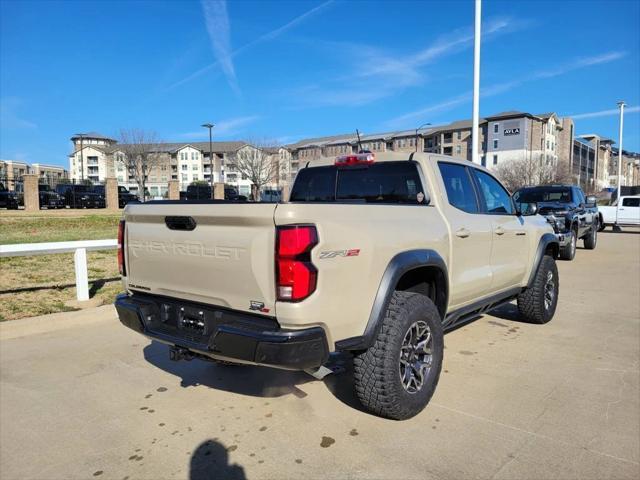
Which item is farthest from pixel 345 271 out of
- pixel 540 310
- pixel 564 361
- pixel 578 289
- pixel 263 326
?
pixel 578 289

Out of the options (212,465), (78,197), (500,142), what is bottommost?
(212,465)

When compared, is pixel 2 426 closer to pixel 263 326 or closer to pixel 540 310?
pixel 263 326

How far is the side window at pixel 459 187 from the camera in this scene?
4180 mm

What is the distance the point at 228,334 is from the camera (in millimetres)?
2754

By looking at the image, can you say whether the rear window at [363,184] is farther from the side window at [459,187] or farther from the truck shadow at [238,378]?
the truck shadow at [238,378]

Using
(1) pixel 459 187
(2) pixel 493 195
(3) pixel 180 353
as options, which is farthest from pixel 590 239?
(3) pixel 180 353

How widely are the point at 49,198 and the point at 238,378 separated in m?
32.1

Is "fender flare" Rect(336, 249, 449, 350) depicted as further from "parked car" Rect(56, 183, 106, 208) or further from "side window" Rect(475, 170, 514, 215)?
"parked car" Rect(56, 183, 106, 208)

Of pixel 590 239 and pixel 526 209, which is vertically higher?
pixel 526 209

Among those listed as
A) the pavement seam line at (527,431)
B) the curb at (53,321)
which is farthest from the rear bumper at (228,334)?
the curb at (53,321)

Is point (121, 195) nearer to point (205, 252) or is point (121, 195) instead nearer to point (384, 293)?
point (205, 252)

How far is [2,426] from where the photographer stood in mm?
3371

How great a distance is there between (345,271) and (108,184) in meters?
32.5

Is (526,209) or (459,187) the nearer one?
(459,187)
